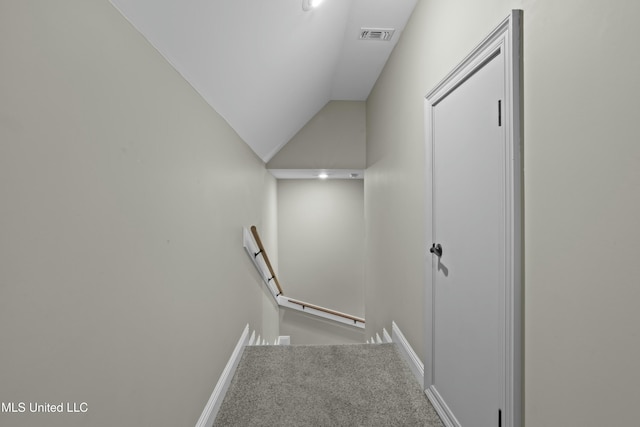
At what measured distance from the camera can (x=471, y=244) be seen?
136cm

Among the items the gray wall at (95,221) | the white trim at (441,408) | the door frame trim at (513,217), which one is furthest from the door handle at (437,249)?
the gray wall at (95,221)

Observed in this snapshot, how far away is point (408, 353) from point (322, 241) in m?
3.48

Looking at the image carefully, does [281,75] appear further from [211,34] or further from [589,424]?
[589,424]

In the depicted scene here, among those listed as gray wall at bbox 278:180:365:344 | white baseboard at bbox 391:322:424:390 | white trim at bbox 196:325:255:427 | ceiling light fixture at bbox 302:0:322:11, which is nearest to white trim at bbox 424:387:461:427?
white baseboard at bbox 391:322:424:390

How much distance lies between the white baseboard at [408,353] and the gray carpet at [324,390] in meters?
0.05

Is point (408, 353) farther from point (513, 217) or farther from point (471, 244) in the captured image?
point (513, 217)

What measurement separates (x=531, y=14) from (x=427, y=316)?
148 centimetres

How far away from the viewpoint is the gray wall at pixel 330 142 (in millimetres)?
3830

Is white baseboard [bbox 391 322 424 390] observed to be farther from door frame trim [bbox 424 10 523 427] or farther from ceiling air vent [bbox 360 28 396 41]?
ceiling air vent [bbox 360 28 396 41]

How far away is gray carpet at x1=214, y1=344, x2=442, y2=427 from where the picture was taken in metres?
1.65

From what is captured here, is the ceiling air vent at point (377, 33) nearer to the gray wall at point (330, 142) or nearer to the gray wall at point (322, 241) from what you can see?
the gray wall at point (330, 142)

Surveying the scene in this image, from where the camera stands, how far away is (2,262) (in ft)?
1.72

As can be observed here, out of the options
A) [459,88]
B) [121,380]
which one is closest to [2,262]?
[121,380]

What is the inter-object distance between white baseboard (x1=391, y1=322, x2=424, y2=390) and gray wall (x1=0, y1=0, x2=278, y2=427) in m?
A: 1.29
